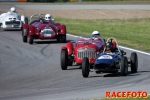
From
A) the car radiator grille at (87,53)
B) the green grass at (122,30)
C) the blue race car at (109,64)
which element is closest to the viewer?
the blue race car at (109,64)

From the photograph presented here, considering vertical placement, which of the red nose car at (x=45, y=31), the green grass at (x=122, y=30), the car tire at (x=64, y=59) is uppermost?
the car tire at (x=64, y=59)

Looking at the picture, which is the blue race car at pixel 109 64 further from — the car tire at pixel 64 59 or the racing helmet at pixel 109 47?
the car tire at pixel 64 59

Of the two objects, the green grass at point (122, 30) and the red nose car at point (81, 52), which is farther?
the green grass at point (122, 30)

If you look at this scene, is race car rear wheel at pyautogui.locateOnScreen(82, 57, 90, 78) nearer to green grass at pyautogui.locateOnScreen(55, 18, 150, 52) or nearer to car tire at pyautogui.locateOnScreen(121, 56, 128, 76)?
car tire at pyautogui.locateOnScreen(121, 56, 128, 76)

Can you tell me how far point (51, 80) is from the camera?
18.0m

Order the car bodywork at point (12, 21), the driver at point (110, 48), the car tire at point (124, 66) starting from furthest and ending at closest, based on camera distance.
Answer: the car bodywork at point (12, 21) < the driver at point (110, 48) < the car tire at point (124, 66)

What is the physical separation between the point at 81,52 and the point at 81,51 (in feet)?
0.12

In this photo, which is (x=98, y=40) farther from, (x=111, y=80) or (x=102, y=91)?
(x=102, y=91)

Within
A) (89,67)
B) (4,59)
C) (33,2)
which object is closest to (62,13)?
(33,2)

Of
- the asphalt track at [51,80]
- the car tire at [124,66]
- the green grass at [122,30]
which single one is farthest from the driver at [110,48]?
the green grass at [122,30]

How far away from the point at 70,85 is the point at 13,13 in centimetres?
1898

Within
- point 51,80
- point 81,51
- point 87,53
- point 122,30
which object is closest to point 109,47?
point 87,53

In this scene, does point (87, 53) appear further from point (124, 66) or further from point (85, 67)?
point (124, 66)

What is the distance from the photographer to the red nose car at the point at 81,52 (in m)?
19.5
